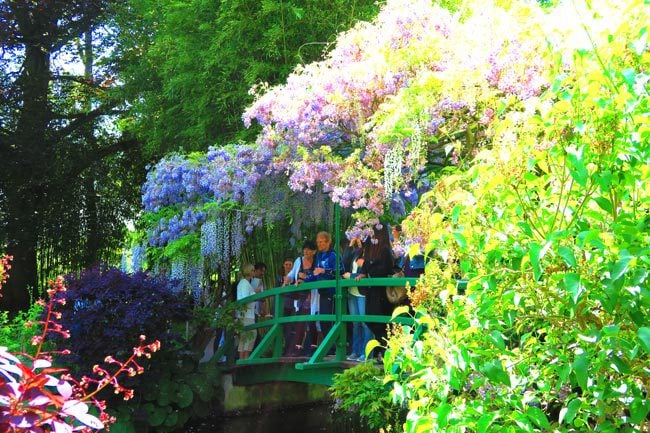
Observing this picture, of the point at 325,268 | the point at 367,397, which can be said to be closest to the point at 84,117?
the point at 325,268

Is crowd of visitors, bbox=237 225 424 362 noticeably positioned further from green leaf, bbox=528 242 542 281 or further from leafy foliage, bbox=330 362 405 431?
green leaf, bbox=528 242 542 281

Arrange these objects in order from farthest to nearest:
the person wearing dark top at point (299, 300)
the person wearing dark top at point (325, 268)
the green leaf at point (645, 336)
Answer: the person wearing dark top at point (299, 300)
the person wearing dark top at point (325, 268)
the green leaf at point (645, 336)

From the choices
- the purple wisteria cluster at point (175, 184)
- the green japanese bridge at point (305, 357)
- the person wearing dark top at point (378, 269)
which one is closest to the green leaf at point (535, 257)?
the green japanese bridge at point (305, 357)

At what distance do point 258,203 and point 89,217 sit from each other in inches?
262

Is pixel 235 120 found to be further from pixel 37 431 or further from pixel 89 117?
pixel 37 431

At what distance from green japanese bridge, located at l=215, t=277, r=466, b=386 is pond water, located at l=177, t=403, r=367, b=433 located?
48cm

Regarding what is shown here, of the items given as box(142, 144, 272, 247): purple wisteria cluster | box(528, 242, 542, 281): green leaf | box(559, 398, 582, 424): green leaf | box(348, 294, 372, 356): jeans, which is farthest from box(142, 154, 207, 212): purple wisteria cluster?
box(528, 242, 542, 281): green leaf

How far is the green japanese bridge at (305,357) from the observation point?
6.85 m

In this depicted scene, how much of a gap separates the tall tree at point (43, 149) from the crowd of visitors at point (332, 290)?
502 cm

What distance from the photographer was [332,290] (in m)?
7.40

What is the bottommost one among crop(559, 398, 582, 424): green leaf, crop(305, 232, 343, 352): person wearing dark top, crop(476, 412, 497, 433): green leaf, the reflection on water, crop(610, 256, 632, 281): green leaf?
the reflection on water

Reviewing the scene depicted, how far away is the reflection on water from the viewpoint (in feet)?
29.6

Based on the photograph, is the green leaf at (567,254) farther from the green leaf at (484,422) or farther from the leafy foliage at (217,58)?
the leafy foliage at (217,58)

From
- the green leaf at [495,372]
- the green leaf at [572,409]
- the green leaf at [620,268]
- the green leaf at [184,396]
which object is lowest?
the green leaf at [184,396]
